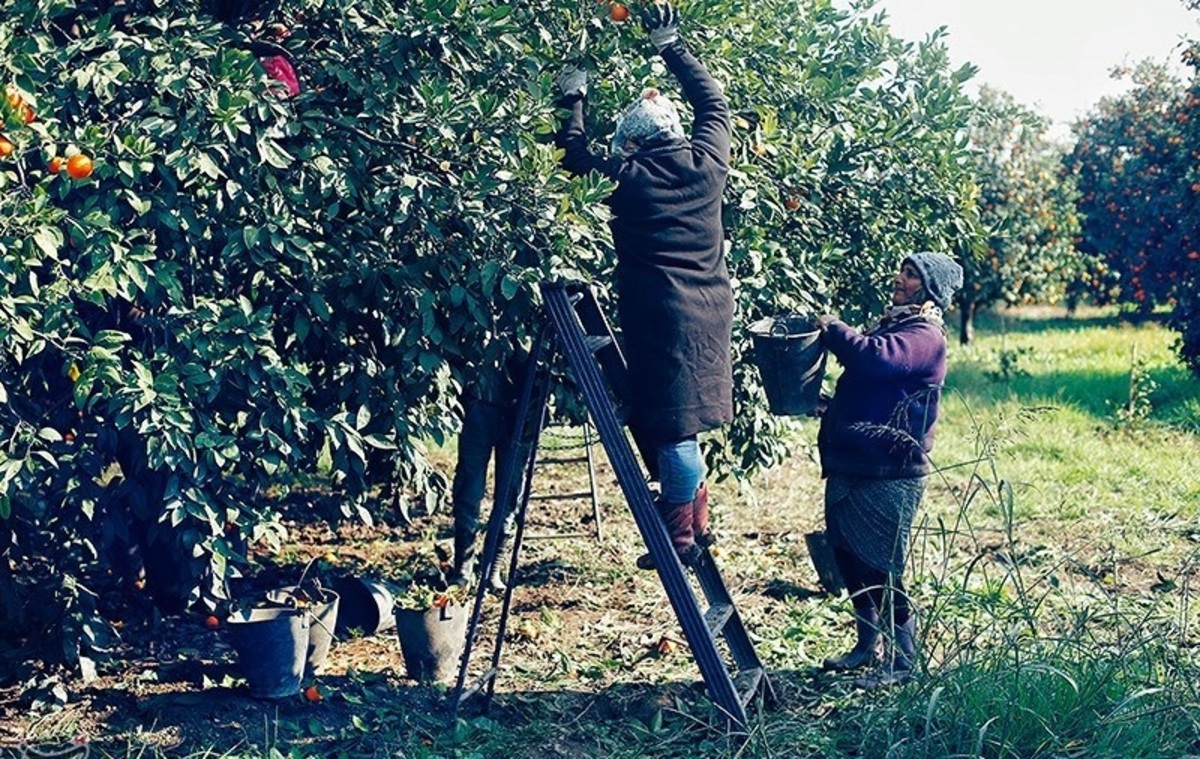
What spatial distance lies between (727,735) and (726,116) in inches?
84.7

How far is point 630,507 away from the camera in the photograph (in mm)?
4238

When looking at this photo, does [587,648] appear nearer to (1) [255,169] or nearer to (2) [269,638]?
(2) [269,638]

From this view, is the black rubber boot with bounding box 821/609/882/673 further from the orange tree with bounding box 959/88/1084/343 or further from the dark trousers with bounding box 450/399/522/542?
the orange tree with bounding box 959/88/1084/343

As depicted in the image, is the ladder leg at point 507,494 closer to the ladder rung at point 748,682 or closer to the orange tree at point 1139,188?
the ladder rung at point 748,682

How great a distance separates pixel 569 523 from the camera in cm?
817

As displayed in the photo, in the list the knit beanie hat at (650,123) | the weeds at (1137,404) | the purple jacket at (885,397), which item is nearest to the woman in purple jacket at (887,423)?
the purple jacket at (885,397)

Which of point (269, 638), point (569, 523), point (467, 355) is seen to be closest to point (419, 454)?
point (467, 355)

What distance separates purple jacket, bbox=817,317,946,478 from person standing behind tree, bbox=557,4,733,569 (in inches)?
19.2

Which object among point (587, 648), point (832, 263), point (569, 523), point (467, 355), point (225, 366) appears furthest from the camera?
point (569, 523)

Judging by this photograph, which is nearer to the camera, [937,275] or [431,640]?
[937,275]

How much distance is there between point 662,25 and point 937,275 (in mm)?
1372

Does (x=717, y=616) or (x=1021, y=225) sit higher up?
(x=1021, y=225)

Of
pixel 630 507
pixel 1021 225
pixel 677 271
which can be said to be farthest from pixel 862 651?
pixel 1021 225

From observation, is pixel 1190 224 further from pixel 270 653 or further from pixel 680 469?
pixel 270 653
